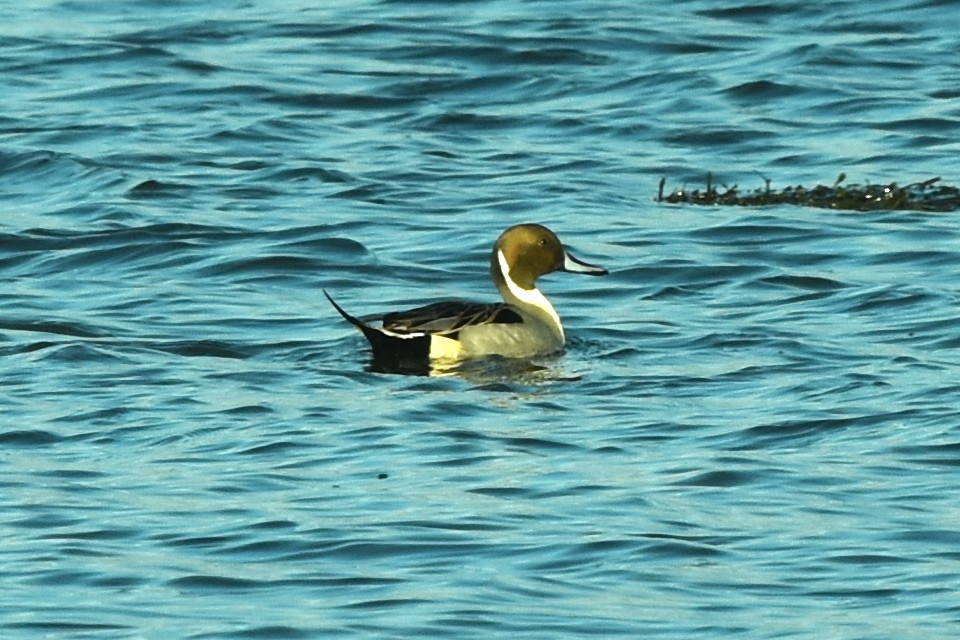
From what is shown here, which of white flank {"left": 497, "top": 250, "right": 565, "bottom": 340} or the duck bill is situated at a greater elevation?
the duck bill

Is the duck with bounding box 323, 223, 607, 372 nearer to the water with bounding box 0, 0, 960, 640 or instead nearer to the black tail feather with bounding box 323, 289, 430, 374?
the black tail feather with bounding box 323, 289, 430, 374

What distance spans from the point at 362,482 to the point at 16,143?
11.2m

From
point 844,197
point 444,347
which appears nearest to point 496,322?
point 444,347

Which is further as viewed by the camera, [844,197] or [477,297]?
[844,197]

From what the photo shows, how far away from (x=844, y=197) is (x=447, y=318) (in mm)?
5347

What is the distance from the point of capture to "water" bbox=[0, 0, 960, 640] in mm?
8766

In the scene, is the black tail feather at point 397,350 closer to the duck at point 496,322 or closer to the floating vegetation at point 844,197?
the duck at point 496,322

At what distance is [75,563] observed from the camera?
29.5 ft

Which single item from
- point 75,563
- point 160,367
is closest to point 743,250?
point 160,367

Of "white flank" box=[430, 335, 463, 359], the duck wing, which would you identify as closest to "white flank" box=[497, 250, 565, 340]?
the duck wing

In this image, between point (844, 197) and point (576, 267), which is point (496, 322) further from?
point (844, 197)

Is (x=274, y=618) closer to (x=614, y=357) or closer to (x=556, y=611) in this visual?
(x=556, y=611)

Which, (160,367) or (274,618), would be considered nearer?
(274,618)

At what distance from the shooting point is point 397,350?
43.0 ft
